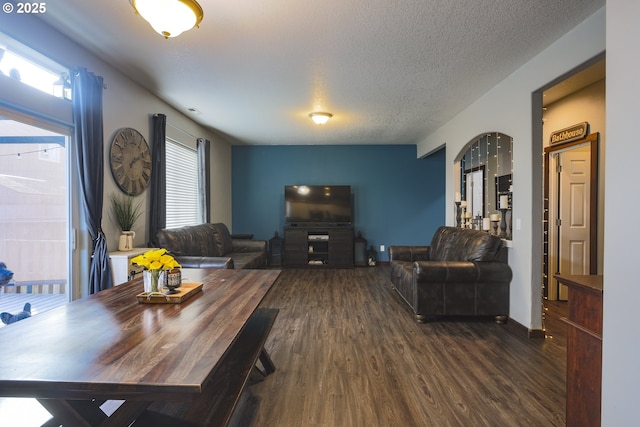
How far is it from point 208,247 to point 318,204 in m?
2.69

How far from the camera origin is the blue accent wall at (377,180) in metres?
6.80

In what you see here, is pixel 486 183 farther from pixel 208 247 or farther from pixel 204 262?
pixel 208 247

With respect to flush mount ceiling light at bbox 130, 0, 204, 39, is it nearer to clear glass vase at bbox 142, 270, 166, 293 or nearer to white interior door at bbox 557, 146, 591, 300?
clear glass vase at bbox 142, 270, 166, 293

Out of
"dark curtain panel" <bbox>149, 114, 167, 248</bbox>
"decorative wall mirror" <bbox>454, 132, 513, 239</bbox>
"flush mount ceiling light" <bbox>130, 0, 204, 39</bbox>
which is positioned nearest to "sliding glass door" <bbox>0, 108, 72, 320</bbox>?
"dark curtain panel" <bbox>149, 114, 167, 248</bbox>

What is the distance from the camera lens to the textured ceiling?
2135 millimetres

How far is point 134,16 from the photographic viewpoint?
A: 220cm

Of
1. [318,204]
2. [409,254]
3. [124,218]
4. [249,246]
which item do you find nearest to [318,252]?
[318,204]

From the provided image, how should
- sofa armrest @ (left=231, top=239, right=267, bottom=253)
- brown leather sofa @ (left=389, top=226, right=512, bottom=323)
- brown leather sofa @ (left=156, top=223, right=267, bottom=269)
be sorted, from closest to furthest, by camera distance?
brown leather sofa @ (left=389, top=226, right=512, bottom=323) < brown leather sofa @ (left=156, top=223, right=267, bottom=269) < sofa armrest @ (left=231, top=239, right=267, bottom=253)

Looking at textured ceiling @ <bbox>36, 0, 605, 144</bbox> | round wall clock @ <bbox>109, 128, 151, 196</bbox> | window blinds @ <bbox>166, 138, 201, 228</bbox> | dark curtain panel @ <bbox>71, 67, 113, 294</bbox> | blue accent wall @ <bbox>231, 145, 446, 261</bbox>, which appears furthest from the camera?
blue accent wall @ <bbox>231, 145, 446, 261</bbox>

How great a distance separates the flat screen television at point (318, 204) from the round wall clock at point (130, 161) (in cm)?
325

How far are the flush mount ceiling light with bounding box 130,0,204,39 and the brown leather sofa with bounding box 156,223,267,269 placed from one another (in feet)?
7.95

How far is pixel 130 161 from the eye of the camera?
131 inches

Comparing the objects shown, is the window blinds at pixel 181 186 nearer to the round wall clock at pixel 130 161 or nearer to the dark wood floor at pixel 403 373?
the round wall clock at pixel 130 161

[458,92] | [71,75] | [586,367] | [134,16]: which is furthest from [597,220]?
[71,75]
